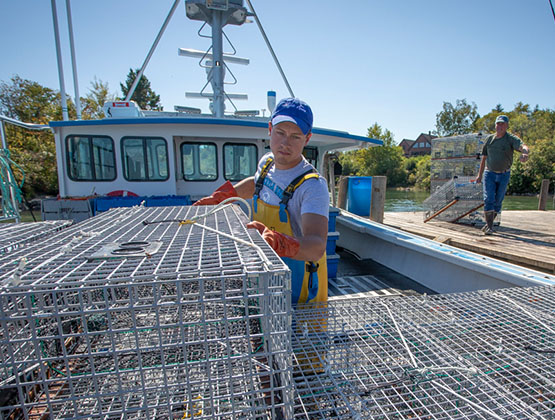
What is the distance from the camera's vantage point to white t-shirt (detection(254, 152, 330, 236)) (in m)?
1.64

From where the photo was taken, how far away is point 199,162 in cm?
580

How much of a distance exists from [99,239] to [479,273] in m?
3.72

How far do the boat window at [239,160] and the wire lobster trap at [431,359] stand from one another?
4528 mm

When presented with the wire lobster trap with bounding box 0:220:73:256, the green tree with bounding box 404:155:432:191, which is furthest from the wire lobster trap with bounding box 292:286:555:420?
the green tree with bounding box 404:155:432:191

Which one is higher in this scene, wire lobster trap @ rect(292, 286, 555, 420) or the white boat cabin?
the white boat cabin

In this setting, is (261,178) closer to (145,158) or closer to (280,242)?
(280,242)

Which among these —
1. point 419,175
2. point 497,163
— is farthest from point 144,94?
point 497,163

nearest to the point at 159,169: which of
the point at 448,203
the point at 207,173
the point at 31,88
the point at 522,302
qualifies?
Result: the point at 207,173

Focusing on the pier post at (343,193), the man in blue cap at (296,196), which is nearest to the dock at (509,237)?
the pier post at (343,193)

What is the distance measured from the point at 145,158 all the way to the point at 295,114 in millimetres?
4406

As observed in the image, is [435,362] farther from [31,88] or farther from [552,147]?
[552,147]

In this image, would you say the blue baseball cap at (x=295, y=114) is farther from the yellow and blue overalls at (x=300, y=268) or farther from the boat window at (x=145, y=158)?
the boat window at (x=145, y=158)

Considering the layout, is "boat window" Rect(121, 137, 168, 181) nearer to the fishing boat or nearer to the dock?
the fishing boat

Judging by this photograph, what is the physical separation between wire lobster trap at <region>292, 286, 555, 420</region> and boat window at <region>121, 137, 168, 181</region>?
15.1 ft
